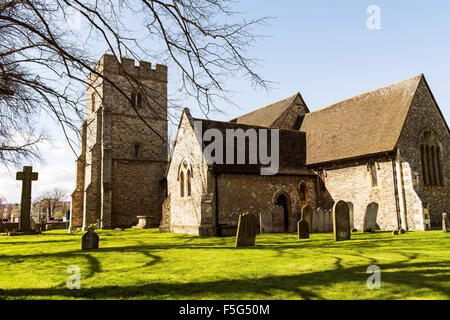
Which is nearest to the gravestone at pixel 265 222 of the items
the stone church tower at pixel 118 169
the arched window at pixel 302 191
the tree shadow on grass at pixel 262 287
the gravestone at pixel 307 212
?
the gravestone at pixel 307 212

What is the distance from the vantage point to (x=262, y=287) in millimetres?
5020

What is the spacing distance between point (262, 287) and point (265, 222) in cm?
1147

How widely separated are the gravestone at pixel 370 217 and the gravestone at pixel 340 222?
4.09 m

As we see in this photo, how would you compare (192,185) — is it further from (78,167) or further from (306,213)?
(78,167)

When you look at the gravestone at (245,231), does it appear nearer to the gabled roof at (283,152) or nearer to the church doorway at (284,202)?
the gabled roof at (283,152)

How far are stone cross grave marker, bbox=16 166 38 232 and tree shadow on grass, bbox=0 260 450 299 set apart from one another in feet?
58.3

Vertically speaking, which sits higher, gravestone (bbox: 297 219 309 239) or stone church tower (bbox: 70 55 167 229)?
stone church tower (bbox: 70 55 167 229)

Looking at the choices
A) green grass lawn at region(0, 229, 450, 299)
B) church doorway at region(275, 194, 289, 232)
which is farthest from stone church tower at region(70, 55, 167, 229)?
green grass lawn at region(0, 229, 450, 299)

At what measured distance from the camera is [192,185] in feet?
60.0

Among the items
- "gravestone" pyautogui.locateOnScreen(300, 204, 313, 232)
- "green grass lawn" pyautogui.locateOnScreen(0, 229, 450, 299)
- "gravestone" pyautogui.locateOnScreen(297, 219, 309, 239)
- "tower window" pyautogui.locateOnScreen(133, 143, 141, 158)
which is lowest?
"green grass lawn" pyautogui.locateOnScreen(0, 229, 450, 299)

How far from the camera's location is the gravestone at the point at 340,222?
11953 millimetres

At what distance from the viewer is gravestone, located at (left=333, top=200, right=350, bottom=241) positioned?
471 inches

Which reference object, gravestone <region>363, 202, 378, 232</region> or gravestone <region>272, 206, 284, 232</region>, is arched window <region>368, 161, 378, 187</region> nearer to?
gravestone <region>363, 202, 378, 232</region>
